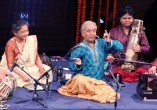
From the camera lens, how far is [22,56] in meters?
5.45

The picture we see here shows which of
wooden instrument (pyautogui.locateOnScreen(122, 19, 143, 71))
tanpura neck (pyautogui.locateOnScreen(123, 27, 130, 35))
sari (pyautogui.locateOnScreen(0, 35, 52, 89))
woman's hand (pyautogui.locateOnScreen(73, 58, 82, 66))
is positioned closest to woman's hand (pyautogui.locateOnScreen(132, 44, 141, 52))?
wooden instrument (pyautogui.locateOnScreen(122, 19, 143, 71))

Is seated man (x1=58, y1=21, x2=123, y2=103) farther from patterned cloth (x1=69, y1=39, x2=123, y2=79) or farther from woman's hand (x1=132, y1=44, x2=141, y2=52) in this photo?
woman's hand (x1=132, y1=44, x2=141, y2=52)

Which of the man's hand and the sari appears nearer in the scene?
the man's hand

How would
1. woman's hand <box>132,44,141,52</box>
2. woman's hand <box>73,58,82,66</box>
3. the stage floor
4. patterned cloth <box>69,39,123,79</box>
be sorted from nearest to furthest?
1. the stage floor
2. woman's hand <box>73,58,82,66</box>
3. patterned cloth <box>69,39,123,79</box>
4. woman's hand <box>132,44,141,52</box>

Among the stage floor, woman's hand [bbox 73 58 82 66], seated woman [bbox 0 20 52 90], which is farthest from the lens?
seated woman [bbox 0 20 52 90]

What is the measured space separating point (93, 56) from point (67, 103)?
0.80 m

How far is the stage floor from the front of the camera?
15.3ft

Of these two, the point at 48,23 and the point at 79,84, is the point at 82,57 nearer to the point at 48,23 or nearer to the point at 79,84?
the point at 79,84

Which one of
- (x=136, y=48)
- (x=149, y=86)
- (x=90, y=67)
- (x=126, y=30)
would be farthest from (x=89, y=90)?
(x=126, y=30)

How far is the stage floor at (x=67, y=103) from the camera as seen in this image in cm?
465

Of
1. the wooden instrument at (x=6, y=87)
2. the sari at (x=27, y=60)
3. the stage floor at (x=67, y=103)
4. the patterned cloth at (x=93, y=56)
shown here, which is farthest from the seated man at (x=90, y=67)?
the wooden instrument at (x=6, y=87)

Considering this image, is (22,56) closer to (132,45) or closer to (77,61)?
(77,61)

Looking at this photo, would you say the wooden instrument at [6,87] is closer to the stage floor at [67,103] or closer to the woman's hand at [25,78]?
the stage floor at [67,103]

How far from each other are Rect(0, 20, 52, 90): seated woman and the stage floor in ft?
0.67
